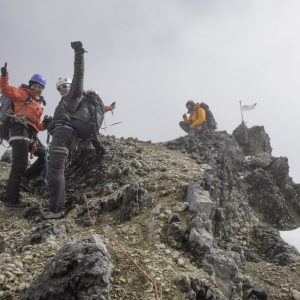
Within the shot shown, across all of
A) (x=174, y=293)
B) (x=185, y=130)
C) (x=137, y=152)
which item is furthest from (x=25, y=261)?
(x=185, y=130)

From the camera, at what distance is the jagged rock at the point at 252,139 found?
22.7 meters

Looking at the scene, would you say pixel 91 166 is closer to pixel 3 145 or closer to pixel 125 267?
pixel 3 145

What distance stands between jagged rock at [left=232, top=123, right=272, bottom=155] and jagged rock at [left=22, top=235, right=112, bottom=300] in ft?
58.9

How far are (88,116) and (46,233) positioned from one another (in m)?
3.79

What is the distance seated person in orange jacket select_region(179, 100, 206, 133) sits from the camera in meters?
21.0

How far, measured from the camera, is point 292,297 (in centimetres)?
878

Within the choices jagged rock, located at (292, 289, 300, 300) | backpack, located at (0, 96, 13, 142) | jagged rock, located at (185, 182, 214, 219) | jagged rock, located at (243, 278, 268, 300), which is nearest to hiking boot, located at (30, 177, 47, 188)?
backpack, located at (0, 96, 13, 142)

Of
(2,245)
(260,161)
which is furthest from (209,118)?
(2,245)

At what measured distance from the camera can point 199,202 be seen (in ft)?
28.6

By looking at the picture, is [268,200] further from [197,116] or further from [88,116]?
[88,116]

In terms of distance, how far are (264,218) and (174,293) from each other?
1038 cm

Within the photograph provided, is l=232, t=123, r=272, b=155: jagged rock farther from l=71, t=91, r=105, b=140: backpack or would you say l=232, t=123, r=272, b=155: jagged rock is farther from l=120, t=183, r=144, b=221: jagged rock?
l=120, t=183, r=144, b=221: jagged rock

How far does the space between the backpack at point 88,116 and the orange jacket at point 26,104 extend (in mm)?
1573

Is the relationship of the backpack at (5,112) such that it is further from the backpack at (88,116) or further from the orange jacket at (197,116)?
the orange jacket at (197,116)
